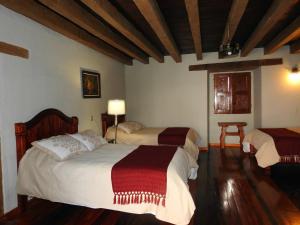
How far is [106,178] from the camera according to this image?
204 centimetres

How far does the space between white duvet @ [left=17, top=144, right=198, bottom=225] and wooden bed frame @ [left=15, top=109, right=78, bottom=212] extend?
0.12 m

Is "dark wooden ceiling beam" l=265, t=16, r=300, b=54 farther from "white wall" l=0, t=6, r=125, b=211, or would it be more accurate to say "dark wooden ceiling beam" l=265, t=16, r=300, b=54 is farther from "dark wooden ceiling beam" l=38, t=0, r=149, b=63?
"white wall" l=0, t=6, r=125, b=211

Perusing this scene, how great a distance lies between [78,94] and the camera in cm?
349

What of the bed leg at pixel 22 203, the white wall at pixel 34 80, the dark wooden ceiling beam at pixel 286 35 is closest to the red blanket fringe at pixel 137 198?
the bed leg at pixel 22 203

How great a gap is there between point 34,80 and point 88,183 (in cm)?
148

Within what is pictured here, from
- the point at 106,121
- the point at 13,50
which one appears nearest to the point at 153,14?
the point at 13,50

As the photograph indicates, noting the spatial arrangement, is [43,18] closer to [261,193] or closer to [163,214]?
[163,214]

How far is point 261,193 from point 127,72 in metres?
4.06

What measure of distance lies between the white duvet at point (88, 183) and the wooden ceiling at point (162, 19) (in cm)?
156

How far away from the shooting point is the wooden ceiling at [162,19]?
2189 mm

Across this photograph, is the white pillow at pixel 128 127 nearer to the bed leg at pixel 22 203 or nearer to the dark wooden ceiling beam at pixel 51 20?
the dark wooden ceiling beam at pixel 51 20

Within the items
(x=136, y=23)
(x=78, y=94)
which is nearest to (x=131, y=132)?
(x=78, y=94)

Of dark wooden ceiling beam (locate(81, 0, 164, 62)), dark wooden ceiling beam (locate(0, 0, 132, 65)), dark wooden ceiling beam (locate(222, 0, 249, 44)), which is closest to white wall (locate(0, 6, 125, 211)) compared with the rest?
dark wooden ceiling beam (locate(0, 0, 132, 65))

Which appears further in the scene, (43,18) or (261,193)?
(261,193)
